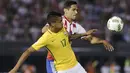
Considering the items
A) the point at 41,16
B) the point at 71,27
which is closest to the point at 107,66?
the point at 41,16

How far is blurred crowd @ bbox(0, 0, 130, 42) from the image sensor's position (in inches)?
918

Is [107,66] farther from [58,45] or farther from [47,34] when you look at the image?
[47,34]

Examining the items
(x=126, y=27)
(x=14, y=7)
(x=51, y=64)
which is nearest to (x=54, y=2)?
(x=14, y=7)

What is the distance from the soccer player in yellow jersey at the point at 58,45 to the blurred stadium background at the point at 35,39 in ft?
34.9

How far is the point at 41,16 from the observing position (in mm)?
24656

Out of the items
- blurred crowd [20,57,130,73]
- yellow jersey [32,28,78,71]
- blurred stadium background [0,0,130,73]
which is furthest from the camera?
blurred crowd [20,57,130,73]

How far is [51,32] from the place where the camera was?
11.8m

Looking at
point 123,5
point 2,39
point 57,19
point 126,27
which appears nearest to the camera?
point 57,19

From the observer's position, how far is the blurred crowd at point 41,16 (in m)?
23.3

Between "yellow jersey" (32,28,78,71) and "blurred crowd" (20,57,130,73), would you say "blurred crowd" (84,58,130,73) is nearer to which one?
"blurred crowd" (20,57,130,73)

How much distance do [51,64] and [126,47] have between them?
37.1ft

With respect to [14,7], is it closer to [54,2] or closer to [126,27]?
[54,2]

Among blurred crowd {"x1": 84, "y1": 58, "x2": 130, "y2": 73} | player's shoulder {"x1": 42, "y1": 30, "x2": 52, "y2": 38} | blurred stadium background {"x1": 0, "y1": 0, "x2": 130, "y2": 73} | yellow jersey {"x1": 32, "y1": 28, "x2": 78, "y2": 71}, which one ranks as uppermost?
player's shoulder {"x1": 42, "y1": 30, "x2": 52, "y2": 38}

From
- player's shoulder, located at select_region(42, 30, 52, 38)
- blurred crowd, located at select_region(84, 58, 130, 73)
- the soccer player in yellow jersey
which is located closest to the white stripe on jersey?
the soccer player in yellow jersey
